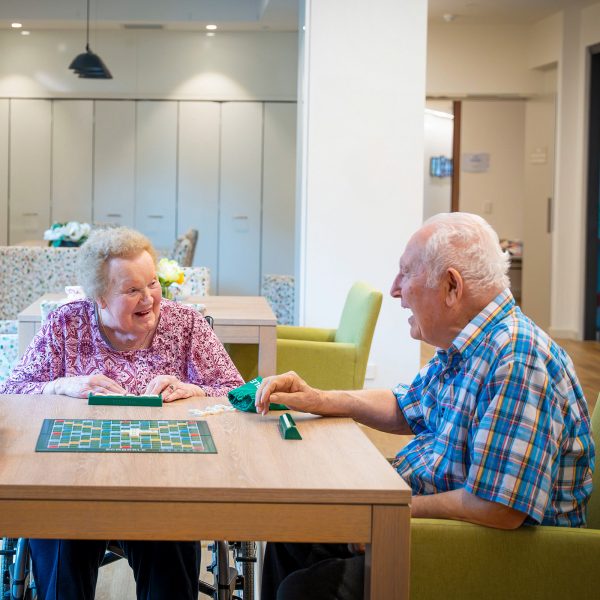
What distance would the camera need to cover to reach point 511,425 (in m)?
1.82

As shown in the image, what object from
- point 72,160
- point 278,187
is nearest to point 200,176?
point 278,187

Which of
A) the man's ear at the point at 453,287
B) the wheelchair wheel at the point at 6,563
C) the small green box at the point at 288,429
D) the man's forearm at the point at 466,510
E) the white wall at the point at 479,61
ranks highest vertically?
the white wall at the point at 479,61

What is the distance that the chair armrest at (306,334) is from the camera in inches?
196

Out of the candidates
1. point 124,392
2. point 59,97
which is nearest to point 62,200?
point 59,97

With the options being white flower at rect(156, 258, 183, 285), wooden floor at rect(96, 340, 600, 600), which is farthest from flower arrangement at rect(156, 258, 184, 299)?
wooden floor at rect(96, 340, 600, 600)

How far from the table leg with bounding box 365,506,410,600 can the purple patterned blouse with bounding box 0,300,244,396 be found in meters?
1.05

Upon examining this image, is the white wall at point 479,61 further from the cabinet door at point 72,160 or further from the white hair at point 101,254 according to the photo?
the white hair at point 101,254

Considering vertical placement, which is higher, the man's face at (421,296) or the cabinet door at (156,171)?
the cabinet door at (156,171)

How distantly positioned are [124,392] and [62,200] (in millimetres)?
7895

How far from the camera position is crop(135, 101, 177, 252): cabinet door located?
9969mm

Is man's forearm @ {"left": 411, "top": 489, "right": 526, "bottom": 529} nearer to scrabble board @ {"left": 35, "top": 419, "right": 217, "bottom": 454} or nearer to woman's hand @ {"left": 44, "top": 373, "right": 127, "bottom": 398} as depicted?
scrabble board @ {"left": 35, "top": 419, "right": 217, "bottom": 454}

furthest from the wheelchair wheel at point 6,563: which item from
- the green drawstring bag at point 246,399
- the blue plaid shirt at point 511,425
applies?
the blue plaid shirt at point 511,425

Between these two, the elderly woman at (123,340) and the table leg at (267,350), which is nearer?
the elderly woman at (123,340)

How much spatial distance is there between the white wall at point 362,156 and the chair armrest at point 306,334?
1202mm
